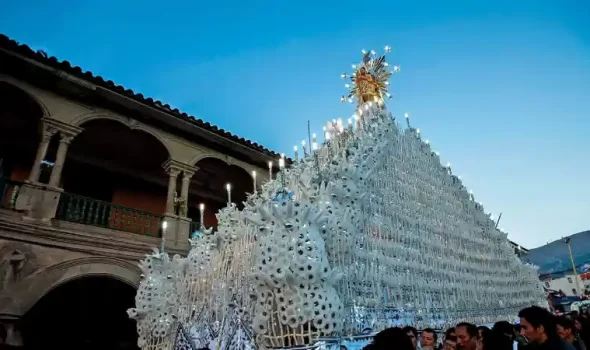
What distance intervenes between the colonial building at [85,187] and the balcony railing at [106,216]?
1.1 inches

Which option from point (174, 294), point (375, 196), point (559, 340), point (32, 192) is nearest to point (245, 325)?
point (174, 294)

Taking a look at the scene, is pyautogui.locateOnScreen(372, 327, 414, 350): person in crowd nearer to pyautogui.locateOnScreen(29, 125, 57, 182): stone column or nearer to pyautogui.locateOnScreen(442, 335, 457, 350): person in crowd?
pyautogui.locateOnScreen(442, 335, 457, 350): person in crowd

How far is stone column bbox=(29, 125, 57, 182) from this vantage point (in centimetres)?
782

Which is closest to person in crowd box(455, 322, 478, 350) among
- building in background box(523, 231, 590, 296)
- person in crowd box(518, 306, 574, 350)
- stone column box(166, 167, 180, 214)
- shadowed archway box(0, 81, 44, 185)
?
person in crowd box(518, 306, 574, 350)

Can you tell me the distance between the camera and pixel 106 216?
29.5ft

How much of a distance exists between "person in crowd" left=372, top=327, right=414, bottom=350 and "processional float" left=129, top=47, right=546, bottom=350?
1580mm

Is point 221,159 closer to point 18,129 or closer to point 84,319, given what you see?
point 18,129

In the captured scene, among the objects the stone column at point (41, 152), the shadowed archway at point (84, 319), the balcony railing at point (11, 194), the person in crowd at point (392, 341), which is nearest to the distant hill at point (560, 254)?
the shadowed archway at point (84, 319)

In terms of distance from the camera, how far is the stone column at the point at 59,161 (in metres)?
8.05

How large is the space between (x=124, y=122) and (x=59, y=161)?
6.23 feet

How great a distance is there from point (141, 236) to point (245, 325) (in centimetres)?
561

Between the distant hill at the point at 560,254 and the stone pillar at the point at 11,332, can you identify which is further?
the distant hill at the point at 560,254

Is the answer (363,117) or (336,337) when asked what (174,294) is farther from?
(363,117)

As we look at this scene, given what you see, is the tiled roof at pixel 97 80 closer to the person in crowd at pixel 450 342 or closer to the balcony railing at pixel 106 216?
the balcony railing at pixel 106 216
